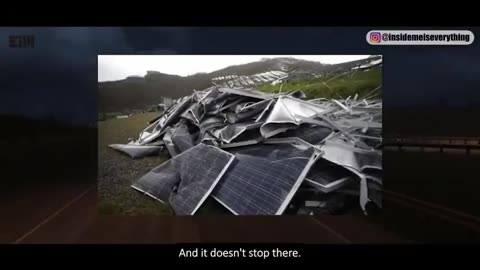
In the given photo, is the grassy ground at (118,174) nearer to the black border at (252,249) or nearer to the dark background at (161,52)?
the dark background at (161,52)

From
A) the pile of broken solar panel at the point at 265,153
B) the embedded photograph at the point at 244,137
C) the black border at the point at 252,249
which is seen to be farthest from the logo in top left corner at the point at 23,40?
the black border at the point at 252,249

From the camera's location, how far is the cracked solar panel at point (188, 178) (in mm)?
2676

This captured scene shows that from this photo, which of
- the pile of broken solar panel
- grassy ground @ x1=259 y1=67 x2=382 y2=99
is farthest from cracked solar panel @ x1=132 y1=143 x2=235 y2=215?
grassy ground @ x1=259 y1=67 x2=382 y2=99

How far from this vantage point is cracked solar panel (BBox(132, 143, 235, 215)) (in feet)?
8.78

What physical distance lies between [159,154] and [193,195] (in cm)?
38

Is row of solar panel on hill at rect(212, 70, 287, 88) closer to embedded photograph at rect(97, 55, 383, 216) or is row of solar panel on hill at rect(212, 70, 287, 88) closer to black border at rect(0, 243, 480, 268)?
embedded photograph at rect(97, 55, 383, 216)

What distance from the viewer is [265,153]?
269 centimetres

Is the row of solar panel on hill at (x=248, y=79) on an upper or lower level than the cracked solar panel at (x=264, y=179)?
upper

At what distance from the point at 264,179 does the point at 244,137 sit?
328 millimetres

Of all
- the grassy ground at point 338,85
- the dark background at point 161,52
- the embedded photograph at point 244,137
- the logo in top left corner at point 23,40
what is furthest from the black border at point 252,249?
the logo in top left corner at point 23,40

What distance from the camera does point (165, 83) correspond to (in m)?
2.67

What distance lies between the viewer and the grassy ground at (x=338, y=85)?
2643mm

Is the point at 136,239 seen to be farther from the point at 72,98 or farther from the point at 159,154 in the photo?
the point at 72,98

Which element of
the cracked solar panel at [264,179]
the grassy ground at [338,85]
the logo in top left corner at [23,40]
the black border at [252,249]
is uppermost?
the logo in top left corner at [23,40]
